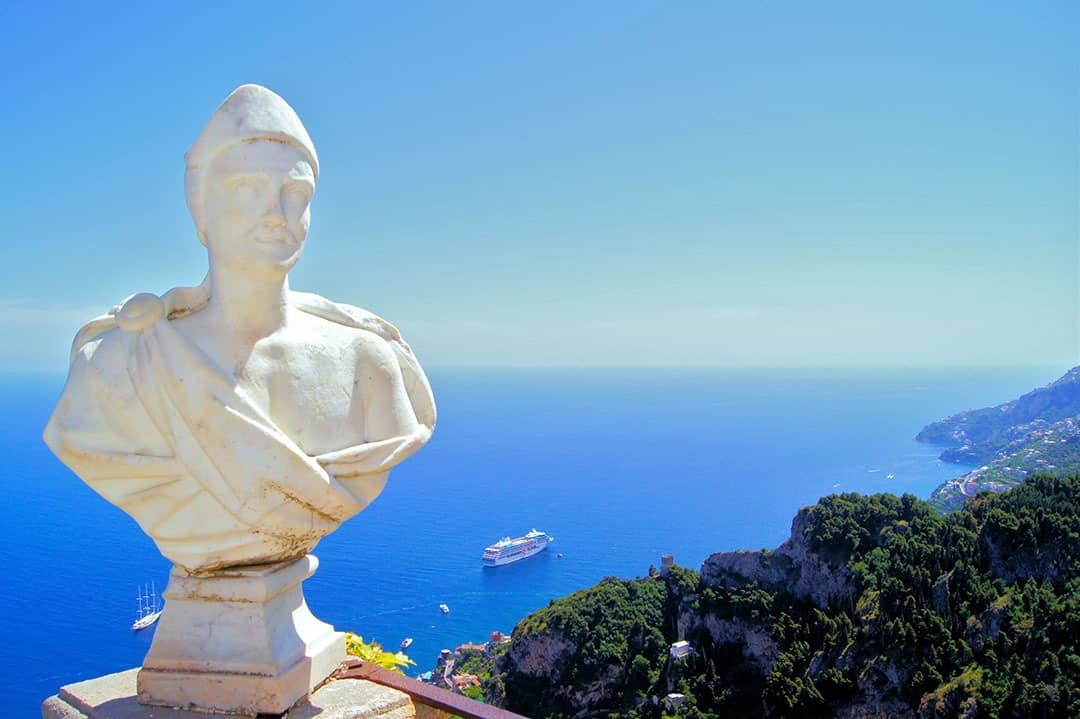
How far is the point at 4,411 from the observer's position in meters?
120

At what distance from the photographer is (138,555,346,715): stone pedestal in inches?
92.3

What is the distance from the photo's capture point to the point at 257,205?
238 centimetres

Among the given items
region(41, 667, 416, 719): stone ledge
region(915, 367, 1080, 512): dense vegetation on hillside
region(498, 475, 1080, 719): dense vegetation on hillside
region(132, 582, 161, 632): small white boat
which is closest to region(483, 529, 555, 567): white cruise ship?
region(498, 475, 1080, 719): dense vegetation on hillside

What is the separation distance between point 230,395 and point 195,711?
3.52 feet

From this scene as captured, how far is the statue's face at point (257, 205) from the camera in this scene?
2373mm

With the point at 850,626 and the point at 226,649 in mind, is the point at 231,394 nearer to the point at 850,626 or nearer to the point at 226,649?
the point at 226,649

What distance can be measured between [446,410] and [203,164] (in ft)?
552

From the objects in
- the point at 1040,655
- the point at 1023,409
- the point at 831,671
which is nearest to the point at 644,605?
the point at 831,671

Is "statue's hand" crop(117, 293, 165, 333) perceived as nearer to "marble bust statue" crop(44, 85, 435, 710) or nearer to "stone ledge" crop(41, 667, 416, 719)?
"marble bust statue" crop(44, 85, 435, 710)

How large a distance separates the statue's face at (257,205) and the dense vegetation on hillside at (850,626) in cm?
2465

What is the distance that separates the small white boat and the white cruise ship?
82.2 ft

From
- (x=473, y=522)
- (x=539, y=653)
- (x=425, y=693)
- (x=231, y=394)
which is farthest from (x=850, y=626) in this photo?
(x=473, y=522)

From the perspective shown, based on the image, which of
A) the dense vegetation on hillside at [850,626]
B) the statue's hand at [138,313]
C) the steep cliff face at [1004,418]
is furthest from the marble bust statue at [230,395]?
the steep cliff face at [1004,418]

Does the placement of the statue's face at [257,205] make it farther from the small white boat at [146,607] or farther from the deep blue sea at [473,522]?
the small white boat at [146,607]
